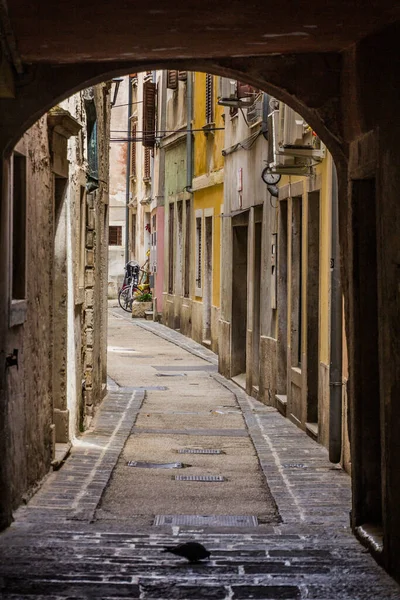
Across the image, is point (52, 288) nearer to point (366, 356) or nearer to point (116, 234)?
point (366, 356)

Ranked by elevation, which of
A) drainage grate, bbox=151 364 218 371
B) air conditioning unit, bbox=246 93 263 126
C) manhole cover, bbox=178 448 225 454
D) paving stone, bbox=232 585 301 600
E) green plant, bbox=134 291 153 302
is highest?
air conditioning unit, bbox=246 93 263 126

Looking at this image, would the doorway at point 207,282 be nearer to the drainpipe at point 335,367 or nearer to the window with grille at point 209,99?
the window with grille at point 209,99

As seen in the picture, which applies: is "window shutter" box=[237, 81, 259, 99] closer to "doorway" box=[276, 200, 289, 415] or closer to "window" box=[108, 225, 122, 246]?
"doorway" box=[276, 200, 289, 415]

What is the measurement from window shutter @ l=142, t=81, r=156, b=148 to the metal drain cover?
25.7 meters

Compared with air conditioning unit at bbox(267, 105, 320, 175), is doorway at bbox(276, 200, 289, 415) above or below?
below

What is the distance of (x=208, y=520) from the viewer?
8945mm

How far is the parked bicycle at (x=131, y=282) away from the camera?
1571 inches

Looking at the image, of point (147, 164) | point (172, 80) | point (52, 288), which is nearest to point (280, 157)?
point (52, 288)

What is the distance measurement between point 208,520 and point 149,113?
1049 inches

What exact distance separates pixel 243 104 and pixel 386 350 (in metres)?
11.1

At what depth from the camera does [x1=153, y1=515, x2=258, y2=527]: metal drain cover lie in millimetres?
8805

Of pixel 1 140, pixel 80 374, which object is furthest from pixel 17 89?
pixel 80 374

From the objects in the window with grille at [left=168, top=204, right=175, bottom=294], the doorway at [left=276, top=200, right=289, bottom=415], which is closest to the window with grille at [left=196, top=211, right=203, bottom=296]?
the window with grille at [left=168, top=204, right=175, bottom=294]

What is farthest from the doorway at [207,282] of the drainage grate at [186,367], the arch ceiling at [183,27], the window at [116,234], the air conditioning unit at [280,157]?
the window at [116,234]
